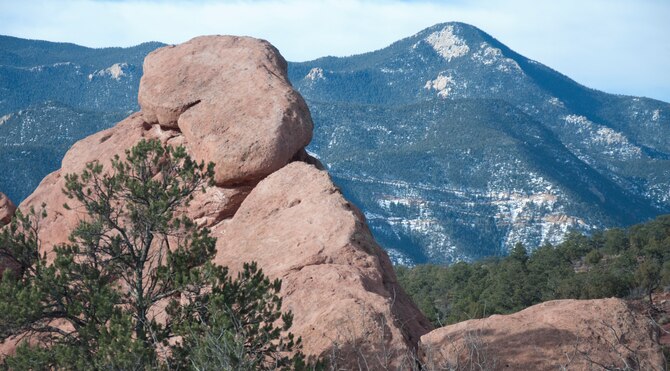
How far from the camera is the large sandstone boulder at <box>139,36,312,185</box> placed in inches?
860

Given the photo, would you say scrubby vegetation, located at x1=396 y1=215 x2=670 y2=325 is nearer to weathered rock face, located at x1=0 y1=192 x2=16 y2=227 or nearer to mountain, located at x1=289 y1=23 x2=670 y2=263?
weathered rock face, located at x1=0 y1=192 x2=16 y2=227

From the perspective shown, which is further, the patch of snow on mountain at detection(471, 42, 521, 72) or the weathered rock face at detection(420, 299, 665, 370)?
the patch of snow on mountain at detection(471, 42, 521, 72)

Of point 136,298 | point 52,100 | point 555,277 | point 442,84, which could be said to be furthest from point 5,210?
point 442,84

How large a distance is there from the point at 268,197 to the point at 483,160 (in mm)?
112215

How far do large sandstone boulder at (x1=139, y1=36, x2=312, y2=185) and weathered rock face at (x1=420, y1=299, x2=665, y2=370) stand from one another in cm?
738

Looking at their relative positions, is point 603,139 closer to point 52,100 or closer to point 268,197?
point 52,100

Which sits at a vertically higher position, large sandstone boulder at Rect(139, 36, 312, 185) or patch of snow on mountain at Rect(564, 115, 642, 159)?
large sandstone boulder at Rect(139, 36, 312, 185)

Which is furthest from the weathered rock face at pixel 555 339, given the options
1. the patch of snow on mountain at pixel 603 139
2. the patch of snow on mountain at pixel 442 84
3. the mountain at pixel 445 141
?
the patch of snow on mountain at pixel 442 84

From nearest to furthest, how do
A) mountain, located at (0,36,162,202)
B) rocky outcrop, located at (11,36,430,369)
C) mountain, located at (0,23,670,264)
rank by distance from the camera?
rocky outcrop, located at (11,36,430,369) < mountain, located at (0,36,162,202) < mountain, located at (0,23,670,264)

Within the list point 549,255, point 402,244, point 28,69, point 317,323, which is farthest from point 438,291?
point 28,69

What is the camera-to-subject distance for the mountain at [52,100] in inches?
4144

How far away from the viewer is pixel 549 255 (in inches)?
2719

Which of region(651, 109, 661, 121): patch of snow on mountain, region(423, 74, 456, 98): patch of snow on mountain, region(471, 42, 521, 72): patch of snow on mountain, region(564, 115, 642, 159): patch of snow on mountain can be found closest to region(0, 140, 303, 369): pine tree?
region(564, 115, 642, 159): patch of snow on mountain

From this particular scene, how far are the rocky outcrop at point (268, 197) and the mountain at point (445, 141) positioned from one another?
76584mm
